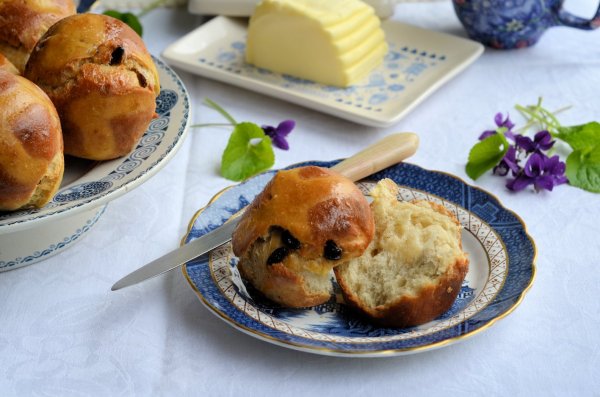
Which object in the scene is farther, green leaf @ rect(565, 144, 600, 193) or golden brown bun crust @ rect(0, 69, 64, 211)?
green leaf @ rect(565, 144, 600, 193)

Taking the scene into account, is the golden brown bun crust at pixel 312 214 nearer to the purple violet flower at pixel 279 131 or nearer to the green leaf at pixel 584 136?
the purple violet flower at pixel 279 131

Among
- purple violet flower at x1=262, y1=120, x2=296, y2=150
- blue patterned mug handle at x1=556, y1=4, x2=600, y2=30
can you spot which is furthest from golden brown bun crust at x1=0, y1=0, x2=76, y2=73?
blue patterned mug handle at x1=556, y1=4, x2=600, y2=30

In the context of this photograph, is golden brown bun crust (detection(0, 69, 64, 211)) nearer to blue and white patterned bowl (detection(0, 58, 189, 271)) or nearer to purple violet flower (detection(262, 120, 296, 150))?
blue and white patterned bowl (detection(0, 58, 189, 271))

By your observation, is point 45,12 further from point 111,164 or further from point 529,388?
point 529,388

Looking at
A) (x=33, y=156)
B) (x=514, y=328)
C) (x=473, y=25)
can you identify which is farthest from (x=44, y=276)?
(x=473, y=25)

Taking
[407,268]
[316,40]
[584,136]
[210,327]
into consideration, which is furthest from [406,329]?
[316,40]

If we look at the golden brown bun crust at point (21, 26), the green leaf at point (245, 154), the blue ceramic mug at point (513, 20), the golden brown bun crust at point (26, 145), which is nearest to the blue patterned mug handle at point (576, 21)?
the blue ceramic mug at point (513, 20)
